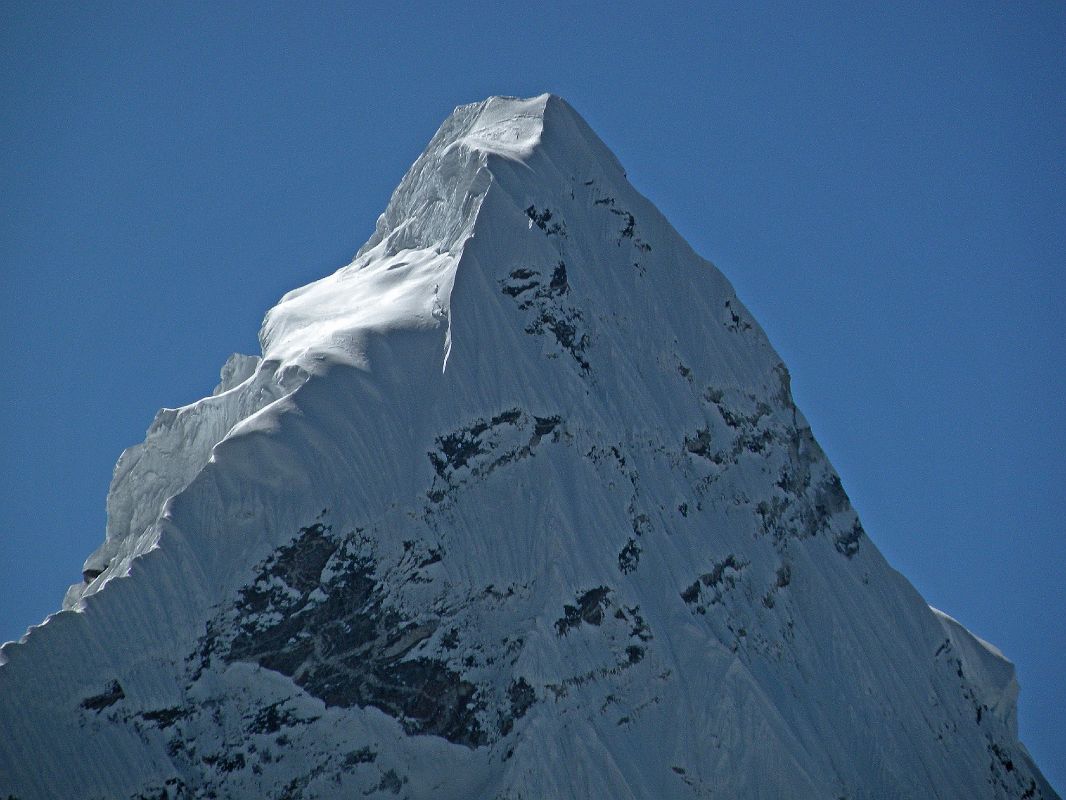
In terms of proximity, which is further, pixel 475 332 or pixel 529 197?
pixel 529 197

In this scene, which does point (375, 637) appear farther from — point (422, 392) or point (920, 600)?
point (920, 600)

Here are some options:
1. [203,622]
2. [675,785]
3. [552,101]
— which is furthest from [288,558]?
[552,101]

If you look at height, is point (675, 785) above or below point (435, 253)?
below

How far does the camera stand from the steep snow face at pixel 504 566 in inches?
3270

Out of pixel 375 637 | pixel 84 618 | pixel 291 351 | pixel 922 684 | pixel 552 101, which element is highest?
pixel 552 101

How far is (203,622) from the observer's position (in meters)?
83.7

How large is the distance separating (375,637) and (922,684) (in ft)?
111

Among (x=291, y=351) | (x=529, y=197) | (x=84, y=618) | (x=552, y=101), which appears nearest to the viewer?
(x=84, y=618)

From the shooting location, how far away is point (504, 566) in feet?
293

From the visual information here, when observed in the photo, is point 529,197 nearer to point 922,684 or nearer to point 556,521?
point 556,521

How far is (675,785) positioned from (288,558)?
20.0m

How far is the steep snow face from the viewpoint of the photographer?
8306 cm

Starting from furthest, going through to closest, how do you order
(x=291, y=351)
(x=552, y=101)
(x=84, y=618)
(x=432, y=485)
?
(x=552, y=101), (x=291, y=351), (x=432, y=485), (x=84, y=618)

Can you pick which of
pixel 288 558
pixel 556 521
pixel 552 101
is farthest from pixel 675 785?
pixel 552 101
